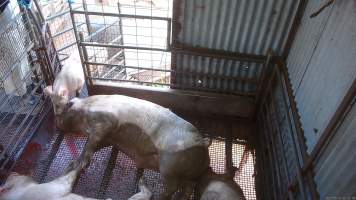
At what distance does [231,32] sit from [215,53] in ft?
1.12

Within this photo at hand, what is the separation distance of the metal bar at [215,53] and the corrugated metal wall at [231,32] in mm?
46

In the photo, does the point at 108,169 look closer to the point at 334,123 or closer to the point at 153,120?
the point at 153,120

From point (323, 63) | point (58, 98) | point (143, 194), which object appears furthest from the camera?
point (58, 98)

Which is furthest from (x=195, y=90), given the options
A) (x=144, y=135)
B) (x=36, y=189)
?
(x=36, y=189)

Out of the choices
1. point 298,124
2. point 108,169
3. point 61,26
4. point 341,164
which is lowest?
point 108,169

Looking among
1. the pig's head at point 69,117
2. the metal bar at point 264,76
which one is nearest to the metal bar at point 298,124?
the metal bar at point 264,76

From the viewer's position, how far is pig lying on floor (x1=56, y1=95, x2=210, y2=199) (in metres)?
3.46

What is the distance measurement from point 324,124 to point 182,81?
7.79 feet

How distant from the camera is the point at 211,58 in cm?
430

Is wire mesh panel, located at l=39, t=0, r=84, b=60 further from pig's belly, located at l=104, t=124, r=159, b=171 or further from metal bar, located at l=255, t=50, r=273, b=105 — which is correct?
metal bar, located at l=255, t=50, r=273, b=105

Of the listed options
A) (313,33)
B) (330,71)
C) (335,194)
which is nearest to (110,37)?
(313,33)

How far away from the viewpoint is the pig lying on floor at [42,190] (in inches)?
123

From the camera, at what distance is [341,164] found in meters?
2.27

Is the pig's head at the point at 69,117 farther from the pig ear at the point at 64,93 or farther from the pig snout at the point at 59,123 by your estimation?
the pig ear at the point at 64,93
